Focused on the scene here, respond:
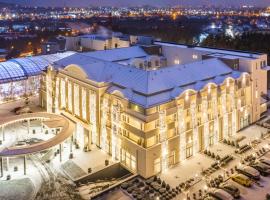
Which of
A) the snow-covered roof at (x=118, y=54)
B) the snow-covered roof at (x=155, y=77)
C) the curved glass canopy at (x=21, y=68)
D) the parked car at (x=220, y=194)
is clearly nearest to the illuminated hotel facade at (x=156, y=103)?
the snow-covered roof at (x=155, y=77)

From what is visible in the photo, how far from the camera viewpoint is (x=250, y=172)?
36375mm

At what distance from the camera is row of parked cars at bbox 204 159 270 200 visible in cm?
3267

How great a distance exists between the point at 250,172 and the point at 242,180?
188 centimetres

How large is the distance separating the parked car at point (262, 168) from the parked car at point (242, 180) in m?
2.76

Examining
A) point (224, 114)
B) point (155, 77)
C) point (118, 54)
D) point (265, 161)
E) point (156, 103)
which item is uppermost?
point (118, 54)

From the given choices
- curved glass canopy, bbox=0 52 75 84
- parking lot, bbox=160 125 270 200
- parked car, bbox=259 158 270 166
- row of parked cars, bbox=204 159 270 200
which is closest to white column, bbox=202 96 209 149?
parking lot, bbox=160 125 270 200

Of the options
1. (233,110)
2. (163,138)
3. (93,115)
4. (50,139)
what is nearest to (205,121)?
(233,110)

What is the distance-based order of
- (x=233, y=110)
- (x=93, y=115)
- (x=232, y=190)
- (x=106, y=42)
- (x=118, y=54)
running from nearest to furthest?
(x=232, y=190) → (x=93, y=115) → (x=233, y=110) → (x=118, y=54) → (x=106, y=42)

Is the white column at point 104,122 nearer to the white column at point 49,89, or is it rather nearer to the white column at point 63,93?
the white column at point 63,93

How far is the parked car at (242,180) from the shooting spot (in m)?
34.9

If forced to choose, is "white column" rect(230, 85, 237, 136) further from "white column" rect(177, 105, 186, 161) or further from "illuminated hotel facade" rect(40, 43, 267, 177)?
"white column" rect(177, 105, 186, 161)

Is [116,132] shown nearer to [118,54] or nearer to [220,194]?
[220,194]

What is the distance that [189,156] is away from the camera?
4116cm

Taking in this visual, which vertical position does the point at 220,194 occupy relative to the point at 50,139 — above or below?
below
